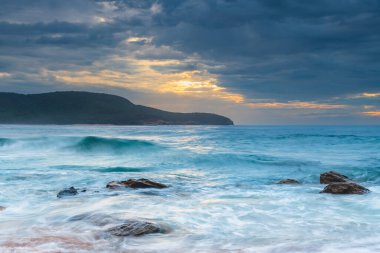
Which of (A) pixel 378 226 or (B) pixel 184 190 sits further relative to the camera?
(B) pixel 184 190

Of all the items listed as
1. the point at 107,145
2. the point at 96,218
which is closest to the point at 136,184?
the point at 96,218

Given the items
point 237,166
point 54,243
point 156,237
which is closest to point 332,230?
point 156,237

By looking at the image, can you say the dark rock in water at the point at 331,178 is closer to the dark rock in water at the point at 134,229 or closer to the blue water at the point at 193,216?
the blue water at the point at 193,216

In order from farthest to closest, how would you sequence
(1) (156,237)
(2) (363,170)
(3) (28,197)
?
(2) (363,170) < (3) (28,197) < (1) (156,237)

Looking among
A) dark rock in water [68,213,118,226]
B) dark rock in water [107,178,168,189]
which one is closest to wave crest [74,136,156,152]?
dark rock in water [107,178,168,189]

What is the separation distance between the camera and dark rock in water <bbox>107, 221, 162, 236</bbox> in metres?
6.84

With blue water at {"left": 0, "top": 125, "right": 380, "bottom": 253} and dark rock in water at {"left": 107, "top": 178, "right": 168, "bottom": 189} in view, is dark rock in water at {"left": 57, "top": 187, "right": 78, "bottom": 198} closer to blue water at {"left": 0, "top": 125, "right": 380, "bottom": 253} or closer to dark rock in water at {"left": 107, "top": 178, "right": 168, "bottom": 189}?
blue water at {"left": 0, "top": 125, "right": 380, "bottom": 253}

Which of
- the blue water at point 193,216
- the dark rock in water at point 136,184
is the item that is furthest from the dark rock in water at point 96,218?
the dark rock in water at point 136,184

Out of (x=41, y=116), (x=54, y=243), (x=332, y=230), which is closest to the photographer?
(x=54, y=243)

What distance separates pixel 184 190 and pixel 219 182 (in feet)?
9.90

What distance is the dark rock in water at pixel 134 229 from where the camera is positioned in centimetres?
684

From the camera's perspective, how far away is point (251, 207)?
9836mm

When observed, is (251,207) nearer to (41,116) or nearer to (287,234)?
(287,234)

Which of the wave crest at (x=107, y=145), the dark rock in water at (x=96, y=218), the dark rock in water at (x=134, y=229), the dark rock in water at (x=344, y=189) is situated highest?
the dark rock in water at (x=344, y=189)
